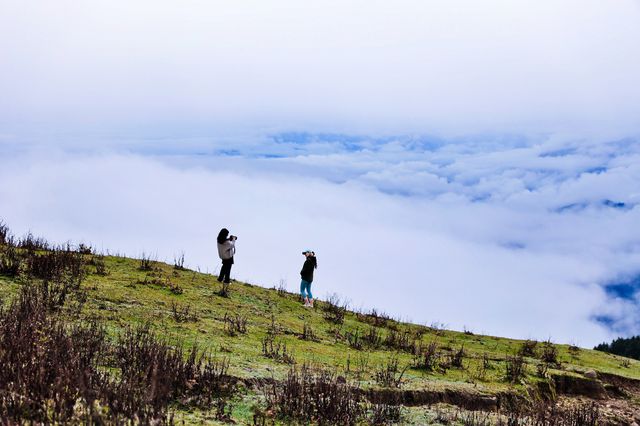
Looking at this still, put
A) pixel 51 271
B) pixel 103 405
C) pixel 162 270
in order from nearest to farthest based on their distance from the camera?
1. pixel 103 405
2. pixel 51 271
3. pixel 162 270

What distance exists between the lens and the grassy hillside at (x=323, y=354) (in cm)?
885

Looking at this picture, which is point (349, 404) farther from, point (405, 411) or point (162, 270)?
point (162, 270)

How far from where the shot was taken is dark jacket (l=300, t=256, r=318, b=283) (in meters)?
21.1

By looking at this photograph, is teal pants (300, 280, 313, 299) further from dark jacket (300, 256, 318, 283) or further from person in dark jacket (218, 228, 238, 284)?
person in dark jacket (218, 228, 238, 284)

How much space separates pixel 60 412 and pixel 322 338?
10.7 metres

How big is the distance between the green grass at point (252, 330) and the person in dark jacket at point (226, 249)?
0.62 meters

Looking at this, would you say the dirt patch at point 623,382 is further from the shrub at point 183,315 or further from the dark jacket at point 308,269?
the shrub at point 183,315

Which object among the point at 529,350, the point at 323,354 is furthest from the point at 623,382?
the point at 323,354

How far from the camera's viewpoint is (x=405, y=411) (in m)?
8.70

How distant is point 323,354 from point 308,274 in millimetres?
8065

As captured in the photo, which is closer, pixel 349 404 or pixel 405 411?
pixel 349 404

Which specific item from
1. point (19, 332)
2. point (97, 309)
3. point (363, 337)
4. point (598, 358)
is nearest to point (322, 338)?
point (363, 337)

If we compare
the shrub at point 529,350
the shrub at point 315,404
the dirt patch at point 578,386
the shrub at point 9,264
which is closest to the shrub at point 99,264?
the shrub at point 9,264

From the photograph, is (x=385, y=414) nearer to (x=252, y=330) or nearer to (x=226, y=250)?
(x=252, y=330)
